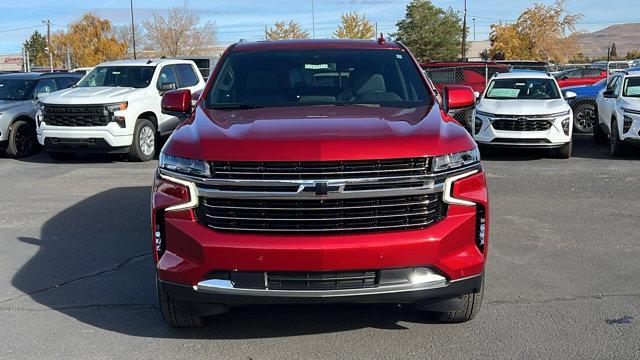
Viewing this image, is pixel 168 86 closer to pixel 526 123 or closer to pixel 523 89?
pixel 526 123

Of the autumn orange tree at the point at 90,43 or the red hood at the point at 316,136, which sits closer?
the red hood at the point at 316,136

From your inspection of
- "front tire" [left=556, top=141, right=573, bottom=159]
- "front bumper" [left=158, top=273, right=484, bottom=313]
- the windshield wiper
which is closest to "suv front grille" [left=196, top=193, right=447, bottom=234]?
"front bumper" [left=158, top=273, right=484, bottom=313]

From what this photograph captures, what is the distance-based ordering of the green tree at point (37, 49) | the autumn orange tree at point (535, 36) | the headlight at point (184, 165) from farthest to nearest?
the green tree at point (37, 49), the autumn orange tree at point (535, 36), the headlight at point (184, 165)

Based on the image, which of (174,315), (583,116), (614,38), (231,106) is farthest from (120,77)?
(614,38)

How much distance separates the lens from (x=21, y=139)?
13766 millimetres

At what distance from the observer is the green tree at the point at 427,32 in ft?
191

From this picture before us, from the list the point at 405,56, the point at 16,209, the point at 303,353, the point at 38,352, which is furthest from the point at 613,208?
the point at 16,209

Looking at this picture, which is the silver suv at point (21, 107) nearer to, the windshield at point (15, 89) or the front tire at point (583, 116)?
the windshield at point (15, 89)

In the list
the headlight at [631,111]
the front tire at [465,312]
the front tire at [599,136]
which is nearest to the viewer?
the front tire at [465,312]

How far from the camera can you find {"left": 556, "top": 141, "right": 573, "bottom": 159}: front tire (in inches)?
499

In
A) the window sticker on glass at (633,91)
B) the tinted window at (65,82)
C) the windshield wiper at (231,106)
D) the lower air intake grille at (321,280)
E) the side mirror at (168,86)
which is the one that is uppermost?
the tinted window at (65,82)

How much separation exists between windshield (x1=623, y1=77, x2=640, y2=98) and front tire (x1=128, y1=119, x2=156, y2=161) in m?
9.08

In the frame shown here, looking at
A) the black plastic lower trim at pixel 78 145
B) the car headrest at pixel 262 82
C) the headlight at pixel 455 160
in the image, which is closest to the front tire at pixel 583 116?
the black plastic lower trim at pixel 78 145

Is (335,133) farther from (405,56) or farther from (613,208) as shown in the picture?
(613,208)
